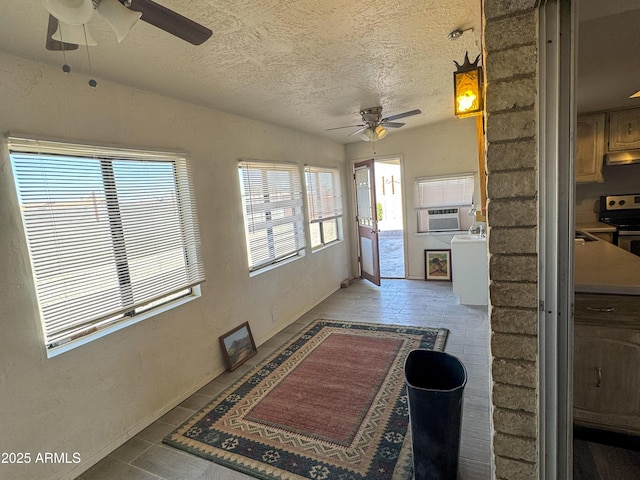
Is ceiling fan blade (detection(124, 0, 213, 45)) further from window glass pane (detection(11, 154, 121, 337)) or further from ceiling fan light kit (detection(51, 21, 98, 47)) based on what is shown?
window glass pane (detection(11, 154, 121, 337))

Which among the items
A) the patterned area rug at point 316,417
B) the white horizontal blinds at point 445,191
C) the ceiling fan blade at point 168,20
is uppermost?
the ceiling fan blade at point 168,20

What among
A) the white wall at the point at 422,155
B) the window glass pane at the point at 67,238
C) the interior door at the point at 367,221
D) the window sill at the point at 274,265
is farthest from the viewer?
the interior door at the point at 367,221

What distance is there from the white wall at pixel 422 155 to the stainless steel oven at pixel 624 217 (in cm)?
155

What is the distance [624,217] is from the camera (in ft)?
13.3

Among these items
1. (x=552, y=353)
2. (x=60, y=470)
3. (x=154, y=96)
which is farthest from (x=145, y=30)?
(x=60, y=470)

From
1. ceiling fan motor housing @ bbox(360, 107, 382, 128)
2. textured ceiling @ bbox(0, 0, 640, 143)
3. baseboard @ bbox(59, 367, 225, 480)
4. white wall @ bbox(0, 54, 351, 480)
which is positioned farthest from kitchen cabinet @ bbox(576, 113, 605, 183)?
baseboard @ bbox(59, 367, 225, 480)

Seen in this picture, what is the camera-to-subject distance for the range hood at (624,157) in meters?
3.75

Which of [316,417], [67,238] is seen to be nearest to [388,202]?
[316,417]

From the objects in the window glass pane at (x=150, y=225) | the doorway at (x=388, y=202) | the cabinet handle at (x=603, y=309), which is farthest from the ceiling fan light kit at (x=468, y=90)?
the doorway at (x=388, y=202)

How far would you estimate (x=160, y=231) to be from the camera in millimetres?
2613

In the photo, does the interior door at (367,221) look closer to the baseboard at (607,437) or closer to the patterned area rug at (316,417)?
the patterned area rug at (316,417)

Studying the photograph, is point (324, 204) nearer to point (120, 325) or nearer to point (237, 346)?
point (237, 346)

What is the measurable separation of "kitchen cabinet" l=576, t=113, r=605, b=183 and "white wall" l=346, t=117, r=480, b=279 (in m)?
1.36

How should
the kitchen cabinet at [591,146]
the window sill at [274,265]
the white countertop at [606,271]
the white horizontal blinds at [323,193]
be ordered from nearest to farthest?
1. the white countertop at [606,271]
2. the window sill at [274,265]
3. the kitchen cabinet at [591,146]
4. the white horizontal blinds at [323,193]
